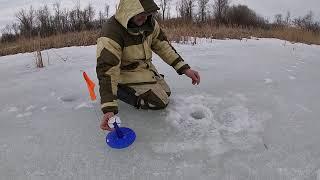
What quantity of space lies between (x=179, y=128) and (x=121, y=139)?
0.38 meters

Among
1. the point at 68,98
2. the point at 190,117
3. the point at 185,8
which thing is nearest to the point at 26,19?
the point at 185,8

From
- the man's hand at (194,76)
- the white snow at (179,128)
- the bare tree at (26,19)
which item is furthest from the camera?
the bare tree at (26,19)

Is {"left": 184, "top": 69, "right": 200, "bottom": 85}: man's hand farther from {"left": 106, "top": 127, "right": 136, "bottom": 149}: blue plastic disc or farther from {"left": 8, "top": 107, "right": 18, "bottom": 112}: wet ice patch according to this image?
{"left": 8, "top": 107, "right": 18, "bottom": 112}: wet ice patch

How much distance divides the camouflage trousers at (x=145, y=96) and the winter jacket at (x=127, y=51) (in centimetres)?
4

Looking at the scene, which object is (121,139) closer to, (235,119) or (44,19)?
(235,119)

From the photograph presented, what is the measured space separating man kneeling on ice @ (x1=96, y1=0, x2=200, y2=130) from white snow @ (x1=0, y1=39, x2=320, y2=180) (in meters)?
0.11

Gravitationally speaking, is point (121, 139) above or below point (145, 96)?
below

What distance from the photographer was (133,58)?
8.53 feet

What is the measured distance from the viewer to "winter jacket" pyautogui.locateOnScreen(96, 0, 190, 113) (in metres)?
2.28

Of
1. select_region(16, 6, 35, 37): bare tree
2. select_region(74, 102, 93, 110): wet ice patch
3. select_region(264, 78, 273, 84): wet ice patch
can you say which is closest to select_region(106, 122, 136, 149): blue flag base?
select_region(74, 102, 93, 110): wet ice patch

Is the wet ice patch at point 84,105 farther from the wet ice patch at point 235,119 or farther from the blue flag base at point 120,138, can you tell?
the wet ice patch at point 235,119

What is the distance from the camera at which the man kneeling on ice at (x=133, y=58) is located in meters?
2.29

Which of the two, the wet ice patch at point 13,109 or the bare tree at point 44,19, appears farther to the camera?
the bare tree at point 44,19

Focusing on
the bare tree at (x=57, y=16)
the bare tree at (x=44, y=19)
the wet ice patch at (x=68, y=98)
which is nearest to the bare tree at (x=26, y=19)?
the bare tree at (x=44, y=19)
